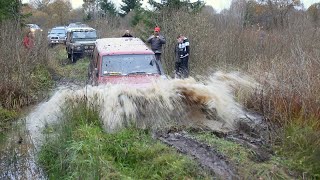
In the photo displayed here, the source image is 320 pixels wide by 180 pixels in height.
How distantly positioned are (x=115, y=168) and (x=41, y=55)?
1106 cm

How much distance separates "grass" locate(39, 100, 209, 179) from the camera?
575 cm

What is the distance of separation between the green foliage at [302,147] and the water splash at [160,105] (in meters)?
1.53

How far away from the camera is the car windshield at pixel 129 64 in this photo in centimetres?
1011

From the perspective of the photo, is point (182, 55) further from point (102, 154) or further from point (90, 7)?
point (90, 7)

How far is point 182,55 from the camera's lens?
1315cm

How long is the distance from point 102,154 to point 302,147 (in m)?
2.74

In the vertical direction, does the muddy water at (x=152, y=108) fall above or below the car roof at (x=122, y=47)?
below

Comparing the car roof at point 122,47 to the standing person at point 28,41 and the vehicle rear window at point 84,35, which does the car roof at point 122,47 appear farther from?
the vehicle rear window at point 84,35

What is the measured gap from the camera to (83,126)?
23.8ft

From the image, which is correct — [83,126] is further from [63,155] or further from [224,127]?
[224,127]

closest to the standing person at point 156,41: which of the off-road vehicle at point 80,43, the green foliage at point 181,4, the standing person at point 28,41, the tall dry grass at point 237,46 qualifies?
the tall dry grass at point 237,46

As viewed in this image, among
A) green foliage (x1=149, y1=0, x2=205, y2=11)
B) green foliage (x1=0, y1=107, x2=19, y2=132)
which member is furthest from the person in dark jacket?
green foliage (x1=0, y1=107, x2=19, y2=132)

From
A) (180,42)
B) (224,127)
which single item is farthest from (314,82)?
(180,42)

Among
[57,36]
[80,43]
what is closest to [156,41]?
[80,43]
